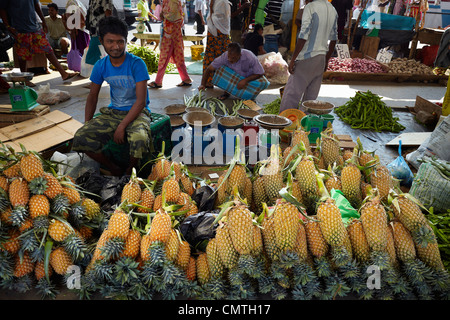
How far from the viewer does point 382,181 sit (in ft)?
7.00

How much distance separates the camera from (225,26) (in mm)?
6367

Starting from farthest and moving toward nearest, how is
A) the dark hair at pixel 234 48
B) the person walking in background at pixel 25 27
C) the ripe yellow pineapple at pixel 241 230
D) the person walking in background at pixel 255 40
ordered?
the person walking in background at pixel 255 40, the person walking in background at pixel 25 27, the dark hair at pixel 234 48, the ripe yellow pineapple at pixel 241 230

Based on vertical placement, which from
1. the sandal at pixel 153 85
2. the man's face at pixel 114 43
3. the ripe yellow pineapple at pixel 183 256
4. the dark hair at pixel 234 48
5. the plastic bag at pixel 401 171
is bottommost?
the sandal at pixel 153 85

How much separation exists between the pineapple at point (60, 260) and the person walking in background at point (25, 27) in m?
5.56

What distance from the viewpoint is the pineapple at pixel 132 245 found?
63.8 inches

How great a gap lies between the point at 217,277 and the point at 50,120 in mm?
3129

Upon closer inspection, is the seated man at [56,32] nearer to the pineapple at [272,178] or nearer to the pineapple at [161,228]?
the pineapple at [272,178]

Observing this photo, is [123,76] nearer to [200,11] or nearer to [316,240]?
[316,240]

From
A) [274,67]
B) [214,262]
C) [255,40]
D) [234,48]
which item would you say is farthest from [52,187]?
[255,40]

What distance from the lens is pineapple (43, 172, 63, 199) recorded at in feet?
5.87

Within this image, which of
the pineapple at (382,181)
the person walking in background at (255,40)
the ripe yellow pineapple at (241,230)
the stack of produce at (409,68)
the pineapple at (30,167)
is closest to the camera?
the ripe yellow pineapple at (241,230)

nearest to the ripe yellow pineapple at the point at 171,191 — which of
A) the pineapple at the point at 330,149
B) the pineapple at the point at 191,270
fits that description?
the pineapple at the point at 191,270
